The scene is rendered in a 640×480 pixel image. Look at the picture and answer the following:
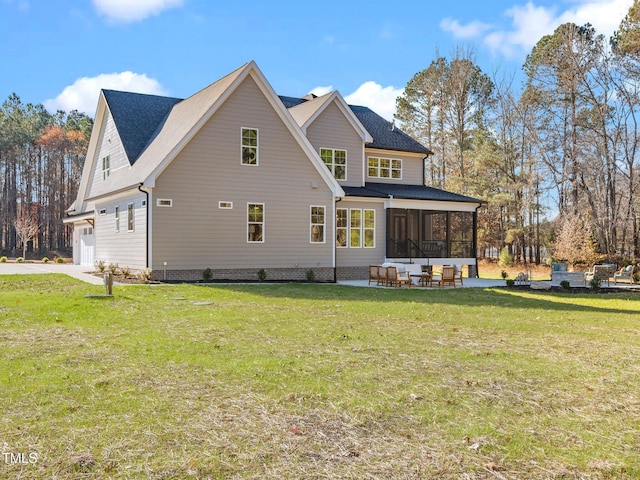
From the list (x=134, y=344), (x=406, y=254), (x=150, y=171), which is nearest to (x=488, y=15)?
(x=406, y=254)

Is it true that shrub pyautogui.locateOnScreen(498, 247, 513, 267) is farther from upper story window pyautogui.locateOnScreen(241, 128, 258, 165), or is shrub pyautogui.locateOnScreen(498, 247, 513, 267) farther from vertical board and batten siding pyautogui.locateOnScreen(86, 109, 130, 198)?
vertical board and batten siding pyautogui.locateOnScreen(86, 109, 130, 198)

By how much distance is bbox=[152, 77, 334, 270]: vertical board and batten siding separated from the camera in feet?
63.9

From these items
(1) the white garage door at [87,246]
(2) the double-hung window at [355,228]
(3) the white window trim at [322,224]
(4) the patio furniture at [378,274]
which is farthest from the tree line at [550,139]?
(1) the white garage door at [87,246]

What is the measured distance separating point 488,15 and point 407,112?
2782cm

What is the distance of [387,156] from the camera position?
2828cm

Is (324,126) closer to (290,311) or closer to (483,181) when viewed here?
(290,311)

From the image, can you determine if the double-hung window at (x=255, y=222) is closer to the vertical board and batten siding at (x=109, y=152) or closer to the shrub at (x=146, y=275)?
the shrub at (x=146, y=275)

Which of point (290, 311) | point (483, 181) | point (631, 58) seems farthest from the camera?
point (483, 181)

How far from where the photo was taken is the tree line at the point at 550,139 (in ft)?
109

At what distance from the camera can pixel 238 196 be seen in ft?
67.6

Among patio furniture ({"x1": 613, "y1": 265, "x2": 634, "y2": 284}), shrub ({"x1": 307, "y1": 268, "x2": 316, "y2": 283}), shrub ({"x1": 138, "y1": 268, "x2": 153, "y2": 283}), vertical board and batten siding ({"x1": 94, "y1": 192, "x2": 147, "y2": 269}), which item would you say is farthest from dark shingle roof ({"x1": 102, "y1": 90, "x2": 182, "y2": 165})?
patio furniture ({"x1": 613, "y1": 265, "x2": 634, "y2": 284})

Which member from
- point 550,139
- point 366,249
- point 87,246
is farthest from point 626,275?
point 87,246

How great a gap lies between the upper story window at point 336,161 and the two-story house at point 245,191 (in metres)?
0.05

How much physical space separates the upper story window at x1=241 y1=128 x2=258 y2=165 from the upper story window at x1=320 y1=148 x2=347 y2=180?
5057 millimetres
